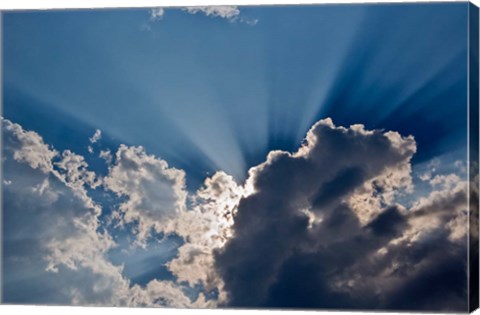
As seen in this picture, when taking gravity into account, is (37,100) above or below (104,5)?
below

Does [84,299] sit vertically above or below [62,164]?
below

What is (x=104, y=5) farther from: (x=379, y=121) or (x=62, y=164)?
(x=379, y=121)

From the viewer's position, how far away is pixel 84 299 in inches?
524

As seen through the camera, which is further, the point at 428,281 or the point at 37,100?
the point at 37,100

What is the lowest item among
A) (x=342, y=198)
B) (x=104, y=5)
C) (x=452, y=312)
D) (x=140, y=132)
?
(x=452, y=312)

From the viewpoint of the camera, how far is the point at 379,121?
1261cm

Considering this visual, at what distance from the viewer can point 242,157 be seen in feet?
42.5

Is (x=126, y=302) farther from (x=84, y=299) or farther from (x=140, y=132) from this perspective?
(x=140, y=132)

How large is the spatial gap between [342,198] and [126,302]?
2.69 meters

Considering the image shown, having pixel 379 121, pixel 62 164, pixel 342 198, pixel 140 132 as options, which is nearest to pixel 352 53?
pixel 379 121

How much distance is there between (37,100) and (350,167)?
11.8ft

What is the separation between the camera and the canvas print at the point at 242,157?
491 inches

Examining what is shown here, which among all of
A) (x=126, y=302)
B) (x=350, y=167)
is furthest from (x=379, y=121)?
(x=126, y=302)

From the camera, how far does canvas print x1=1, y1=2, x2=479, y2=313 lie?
12.5 metres
